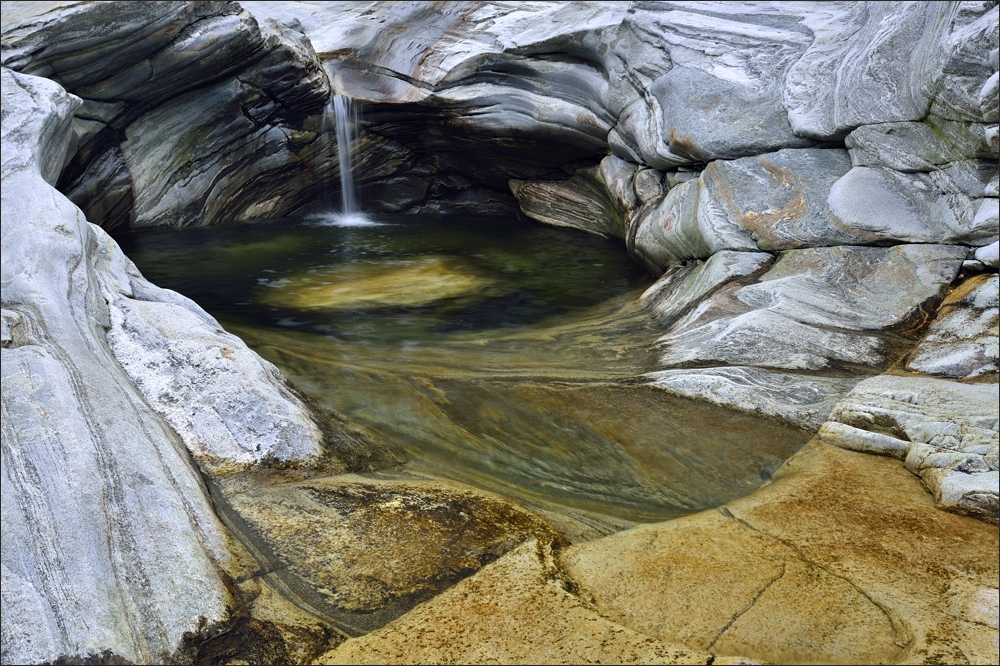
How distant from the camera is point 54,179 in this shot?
18.8ft

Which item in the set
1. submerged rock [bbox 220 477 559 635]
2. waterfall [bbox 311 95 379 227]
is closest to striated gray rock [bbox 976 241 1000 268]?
submerged rock [bbox 220 477 559 635]

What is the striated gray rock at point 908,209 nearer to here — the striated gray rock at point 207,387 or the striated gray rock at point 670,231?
the striated gray rock at point 670,231

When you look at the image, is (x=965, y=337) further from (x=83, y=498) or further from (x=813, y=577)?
(x=83, y=498)

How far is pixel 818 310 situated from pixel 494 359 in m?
2.10

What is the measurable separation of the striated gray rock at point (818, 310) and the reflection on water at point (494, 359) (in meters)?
0.46

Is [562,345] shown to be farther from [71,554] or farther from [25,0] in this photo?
[25,0]

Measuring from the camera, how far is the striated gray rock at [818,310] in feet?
15.9

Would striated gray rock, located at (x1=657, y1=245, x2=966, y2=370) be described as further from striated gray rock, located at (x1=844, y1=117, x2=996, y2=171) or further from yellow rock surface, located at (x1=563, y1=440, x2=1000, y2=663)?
yellow rock surface, located at (x1=563, y1=440, x2=1000, y2=663)

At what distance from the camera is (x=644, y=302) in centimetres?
653

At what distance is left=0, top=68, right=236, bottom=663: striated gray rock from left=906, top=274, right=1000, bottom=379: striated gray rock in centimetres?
374

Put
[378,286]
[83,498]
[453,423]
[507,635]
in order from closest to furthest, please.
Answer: [507,635] < [83,498] < [453,423] < [378,286]

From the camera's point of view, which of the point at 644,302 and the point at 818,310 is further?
the point at 644,302

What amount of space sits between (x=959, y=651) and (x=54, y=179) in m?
5.97

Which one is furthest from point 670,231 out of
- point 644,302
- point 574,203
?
point 574,203
